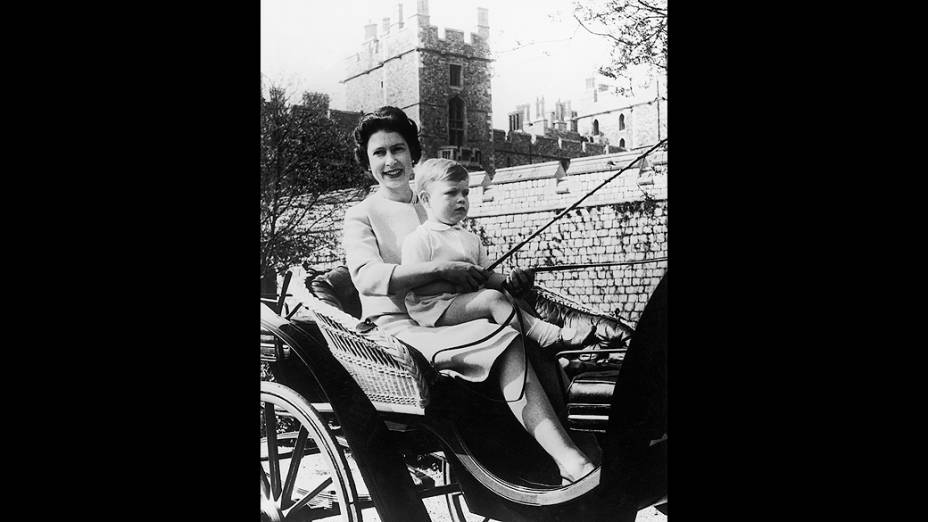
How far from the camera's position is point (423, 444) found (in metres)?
4.59

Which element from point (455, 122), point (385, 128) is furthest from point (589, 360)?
point (385, 128)

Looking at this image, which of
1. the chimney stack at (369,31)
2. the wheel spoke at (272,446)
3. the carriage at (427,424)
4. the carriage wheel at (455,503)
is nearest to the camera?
the carriage at (427,424)

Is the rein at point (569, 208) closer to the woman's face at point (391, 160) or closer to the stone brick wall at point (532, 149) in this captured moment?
the stone brick wall at point (532, 149)

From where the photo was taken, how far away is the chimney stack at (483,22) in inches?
183

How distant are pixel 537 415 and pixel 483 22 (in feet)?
5.79

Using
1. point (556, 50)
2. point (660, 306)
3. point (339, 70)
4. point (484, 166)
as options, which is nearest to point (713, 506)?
point (660, 306)

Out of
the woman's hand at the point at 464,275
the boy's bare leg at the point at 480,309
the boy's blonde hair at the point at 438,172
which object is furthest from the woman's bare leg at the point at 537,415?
the boy's blonde hair at the point at 438,172

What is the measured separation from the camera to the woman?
174 inches

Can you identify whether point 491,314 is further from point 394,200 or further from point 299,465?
point 299,465

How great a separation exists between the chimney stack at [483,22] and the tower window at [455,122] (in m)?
0.31

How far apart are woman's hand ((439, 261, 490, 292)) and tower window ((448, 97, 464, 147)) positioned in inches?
22.1

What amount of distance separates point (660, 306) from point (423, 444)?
121 centimetres

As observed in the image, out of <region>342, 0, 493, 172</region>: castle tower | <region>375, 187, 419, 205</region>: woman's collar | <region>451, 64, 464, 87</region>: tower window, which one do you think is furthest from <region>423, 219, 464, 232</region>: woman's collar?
<region>451, 64, 464, 87</region>: tower window
